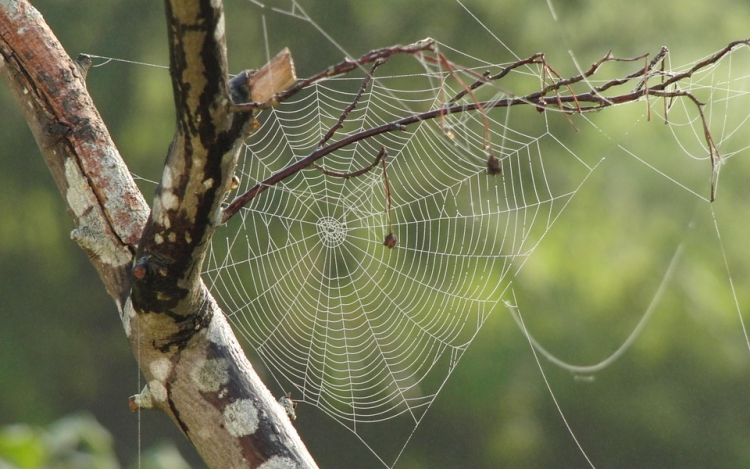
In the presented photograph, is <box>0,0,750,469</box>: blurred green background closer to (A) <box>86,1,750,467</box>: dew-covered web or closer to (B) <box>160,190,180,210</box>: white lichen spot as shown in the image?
(A) <box>86,1,750,467</box>: dew-covered web

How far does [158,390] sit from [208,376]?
2.5 inches

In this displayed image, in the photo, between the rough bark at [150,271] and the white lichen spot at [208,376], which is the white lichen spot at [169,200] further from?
Answer: the white lichen spot at [208,376]

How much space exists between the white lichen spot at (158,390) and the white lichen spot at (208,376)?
0.13ft

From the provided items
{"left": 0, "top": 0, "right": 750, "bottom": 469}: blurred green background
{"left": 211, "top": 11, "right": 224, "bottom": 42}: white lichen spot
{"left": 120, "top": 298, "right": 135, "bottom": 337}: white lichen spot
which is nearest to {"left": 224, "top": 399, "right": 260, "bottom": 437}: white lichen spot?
{"left": 120, "top": 298, "right": 135, "bottom": 337}: white lichen spot

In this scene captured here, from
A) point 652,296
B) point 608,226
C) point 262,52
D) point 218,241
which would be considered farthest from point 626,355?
point 262,52

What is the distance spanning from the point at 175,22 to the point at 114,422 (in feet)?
8.91

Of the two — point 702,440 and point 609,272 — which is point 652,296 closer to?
point 609,272

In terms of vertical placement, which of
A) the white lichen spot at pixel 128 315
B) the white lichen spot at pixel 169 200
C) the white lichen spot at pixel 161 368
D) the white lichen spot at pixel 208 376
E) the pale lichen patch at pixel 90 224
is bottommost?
the white lichen spot at pixel 161 368

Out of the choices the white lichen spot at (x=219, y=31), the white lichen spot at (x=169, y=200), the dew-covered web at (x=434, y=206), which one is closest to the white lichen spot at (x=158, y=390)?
the white lichen spot at (x=169, y=200)

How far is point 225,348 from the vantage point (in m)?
0.83

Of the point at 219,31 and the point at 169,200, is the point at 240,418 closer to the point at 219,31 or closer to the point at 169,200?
the point at 169,200

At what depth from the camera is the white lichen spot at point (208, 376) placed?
0.81m

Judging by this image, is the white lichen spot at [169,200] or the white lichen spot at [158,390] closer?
the white lichen spot at [169,200]

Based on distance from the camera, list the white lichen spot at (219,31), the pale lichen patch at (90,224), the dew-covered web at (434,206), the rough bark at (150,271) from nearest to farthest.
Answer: the white lichen spot at (219,31) → the rough bark at (150,271) → the pale lichen patch at (90,224) → the dew-covered web at (434,206)
